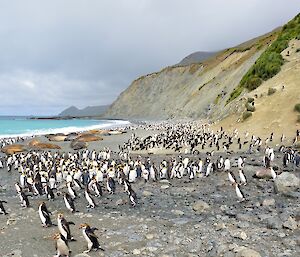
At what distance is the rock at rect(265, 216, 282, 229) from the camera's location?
10328 mm

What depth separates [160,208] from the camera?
13.1 metres

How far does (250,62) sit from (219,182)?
180 feet

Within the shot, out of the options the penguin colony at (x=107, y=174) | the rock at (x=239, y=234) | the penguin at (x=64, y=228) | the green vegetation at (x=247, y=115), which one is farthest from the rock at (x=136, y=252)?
the green vegetation at (x=247, y=115)

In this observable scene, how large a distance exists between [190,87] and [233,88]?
40461 mm

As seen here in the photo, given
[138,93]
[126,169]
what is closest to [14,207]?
[126,169]

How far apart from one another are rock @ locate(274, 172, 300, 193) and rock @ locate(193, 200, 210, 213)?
3.02 meters

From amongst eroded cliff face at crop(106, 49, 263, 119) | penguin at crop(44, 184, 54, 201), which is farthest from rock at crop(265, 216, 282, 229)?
eroded cliff face at crop(106, 49, 263, 119)

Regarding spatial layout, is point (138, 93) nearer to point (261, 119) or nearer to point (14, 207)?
point (261, 119)

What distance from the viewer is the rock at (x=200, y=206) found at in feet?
41.1

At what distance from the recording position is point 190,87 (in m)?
104

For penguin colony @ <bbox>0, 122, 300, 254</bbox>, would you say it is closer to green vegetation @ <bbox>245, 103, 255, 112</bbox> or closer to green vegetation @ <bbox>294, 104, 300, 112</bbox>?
green vegetation @ <bbox>245, 103, 255, 112</bbox>

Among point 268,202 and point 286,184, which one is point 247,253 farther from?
point 286,184

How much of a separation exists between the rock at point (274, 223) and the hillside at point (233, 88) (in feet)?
58.5

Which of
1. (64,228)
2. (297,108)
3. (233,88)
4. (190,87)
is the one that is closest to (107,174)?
(64,228)
